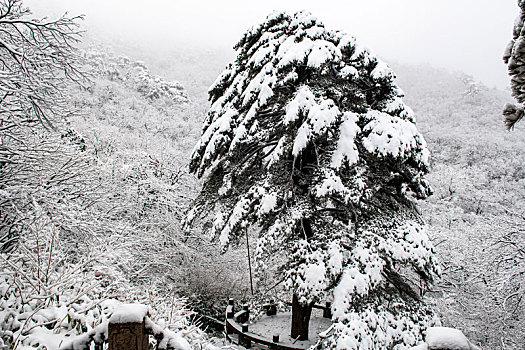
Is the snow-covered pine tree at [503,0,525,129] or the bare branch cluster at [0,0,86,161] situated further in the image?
the bare branch cluster at [0,0,86,161]

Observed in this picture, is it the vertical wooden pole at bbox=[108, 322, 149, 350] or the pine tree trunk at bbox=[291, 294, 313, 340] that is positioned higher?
the vertical wooden pole at bbox=[108, 322, 149, 350]

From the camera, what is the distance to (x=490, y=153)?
31.2m

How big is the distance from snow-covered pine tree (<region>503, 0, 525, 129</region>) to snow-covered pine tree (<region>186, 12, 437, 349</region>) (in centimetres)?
399

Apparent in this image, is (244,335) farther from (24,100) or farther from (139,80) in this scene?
(139,80)

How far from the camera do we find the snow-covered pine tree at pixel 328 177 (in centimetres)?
718

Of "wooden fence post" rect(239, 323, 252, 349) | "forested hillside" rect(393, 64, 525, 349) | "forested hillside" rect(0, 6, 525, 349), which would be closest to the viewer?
"forested hillside" rect(0, 6, 525, 349)

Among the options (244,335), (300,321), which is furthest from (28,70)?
(300,321)

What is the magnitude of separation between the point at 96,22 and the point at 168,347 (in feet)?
238

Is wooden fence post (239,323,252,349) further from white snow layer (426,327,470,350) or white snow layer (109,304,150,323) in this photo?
white snow layer (426,327,470,350)

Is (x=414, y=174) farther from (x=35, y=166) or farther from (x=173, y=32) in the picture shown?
(x=173, y=32)

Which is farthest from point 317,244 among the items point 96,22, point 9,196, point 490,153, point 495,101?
point 96,22

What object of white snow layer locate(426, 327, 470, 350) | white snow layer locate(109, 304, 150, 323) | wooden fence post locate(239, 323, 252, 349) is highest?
white snow layer locate(426, 327, 470, 350)

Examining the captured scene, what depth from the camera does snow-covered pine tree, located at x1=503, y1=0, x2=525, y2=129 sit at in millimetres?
3080

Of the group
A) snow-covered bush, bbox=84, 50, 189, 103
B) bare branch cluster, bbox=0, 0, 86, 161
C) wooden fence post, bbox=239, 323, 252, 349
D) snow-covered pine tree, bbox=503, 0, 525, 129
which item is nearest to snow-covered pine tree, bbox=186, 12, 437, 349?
wooden fence post, bbox=239, 323, 252, 349
